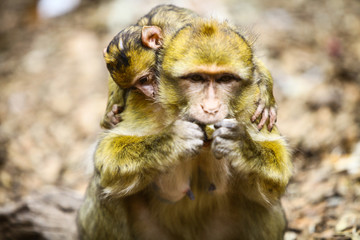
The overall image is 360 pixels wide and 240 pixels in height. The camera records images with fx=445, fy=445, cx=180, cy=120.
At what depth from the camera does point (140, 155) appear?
4410mm

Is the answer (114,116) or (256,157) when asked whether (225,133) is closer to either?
(256,157)

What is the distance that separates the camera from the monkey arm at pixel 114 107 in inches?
207

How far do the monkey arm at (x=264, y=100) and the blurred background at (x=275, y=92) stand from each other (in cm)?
116

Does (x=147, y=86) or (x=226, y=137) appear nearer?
(x=226, y=137)

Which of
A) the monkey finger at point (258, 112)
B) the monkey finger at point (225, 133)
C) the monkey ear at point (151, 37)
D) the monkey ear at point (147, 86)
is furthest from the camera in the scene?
the monkey ear at point (151, 37)

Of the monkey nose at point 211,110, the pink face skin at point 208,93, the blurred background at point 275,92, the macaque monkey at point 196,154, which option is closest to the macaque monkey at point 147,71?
the macaque monkey at point 196,154

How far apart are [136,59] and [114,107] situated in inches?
29.7

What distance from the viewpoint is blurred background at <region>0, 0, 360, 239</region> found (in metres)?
7.14

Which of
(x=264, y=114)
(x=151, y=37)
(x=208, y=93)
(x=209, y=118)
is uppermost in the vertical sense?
(x=151, y=37)

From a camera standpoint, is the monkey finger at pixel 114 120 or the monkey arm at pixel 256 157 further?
the monkey finger at pixel 114 120

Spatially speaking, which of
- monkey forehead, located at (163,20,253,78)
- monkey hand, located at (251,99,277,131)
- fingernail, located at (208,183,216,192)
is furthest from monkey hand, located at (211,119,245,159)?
fingernail, located at (208,183,216,192)

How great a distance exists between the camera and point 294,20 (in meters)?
11.8

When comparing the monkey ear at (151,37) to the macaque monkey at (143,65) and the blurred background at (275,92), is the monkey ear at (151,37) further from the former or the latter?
the blurred background at (275,92)

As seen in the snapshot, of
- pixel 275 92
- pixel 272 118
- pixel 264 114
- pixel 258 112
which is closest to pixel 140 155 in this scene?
pixel 258 112
